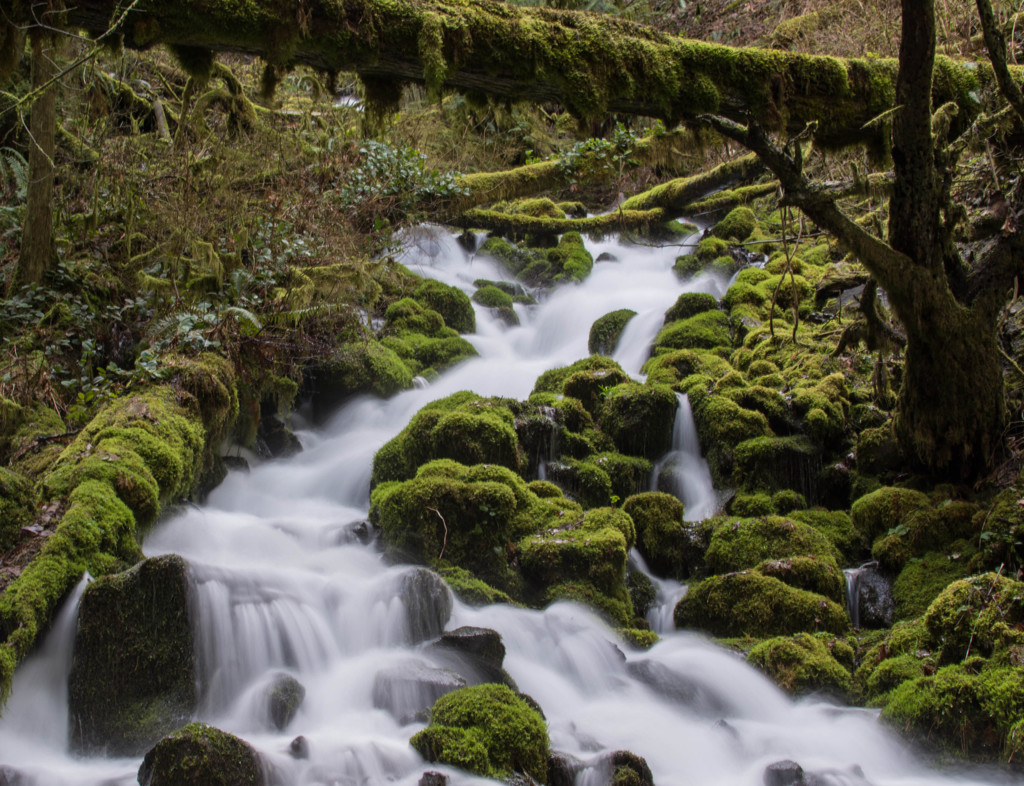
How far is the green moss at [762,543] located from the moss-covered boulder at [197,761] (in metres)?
4.36

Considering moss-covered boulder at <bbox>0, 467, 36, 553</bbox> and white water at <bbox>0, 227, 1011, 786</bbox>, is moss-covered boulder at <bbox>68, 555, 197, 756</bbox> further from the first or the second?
moss-covered boulder at <bbox>0, 467, 36, 553</bbox>

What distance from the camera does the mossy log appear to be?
4.30 meters

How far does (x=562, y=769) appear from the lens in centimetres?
443

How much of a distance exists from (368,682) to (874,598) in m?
4.11

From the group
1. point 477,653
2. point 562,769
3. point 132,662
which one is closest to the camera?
point 562,769

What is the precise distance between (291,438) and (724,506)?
499cm

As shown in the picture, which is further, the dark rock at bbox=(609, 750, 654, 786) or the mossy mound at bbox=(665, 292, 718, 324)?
the mossy mound at bbox=(665, 292, 718, 324)

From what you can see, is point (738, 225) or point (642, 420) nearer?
point (642, 420)

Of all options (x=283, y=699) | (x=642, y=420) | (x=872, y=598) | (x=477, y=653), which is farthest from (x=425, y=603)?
(x=642, y=420)

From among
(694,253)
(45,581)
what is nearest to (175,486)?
(45,581)

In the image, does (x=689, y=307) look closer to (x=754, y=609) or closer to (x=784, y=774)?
(x=754, y=609)

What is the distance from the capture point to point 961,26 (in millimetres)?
11109

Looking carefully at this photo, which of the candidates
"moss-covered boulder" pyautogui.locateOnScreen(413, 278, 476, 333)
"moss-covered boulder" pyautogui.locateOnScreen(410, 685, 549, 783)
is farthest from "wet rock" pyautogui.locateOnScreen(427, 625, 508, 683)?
"moss-covered boulder" pyautogui.locateOnScreen(413, 278, 476, 333)

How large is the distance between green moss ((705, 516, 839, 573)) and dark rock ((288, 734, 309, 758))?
3.91 metres
